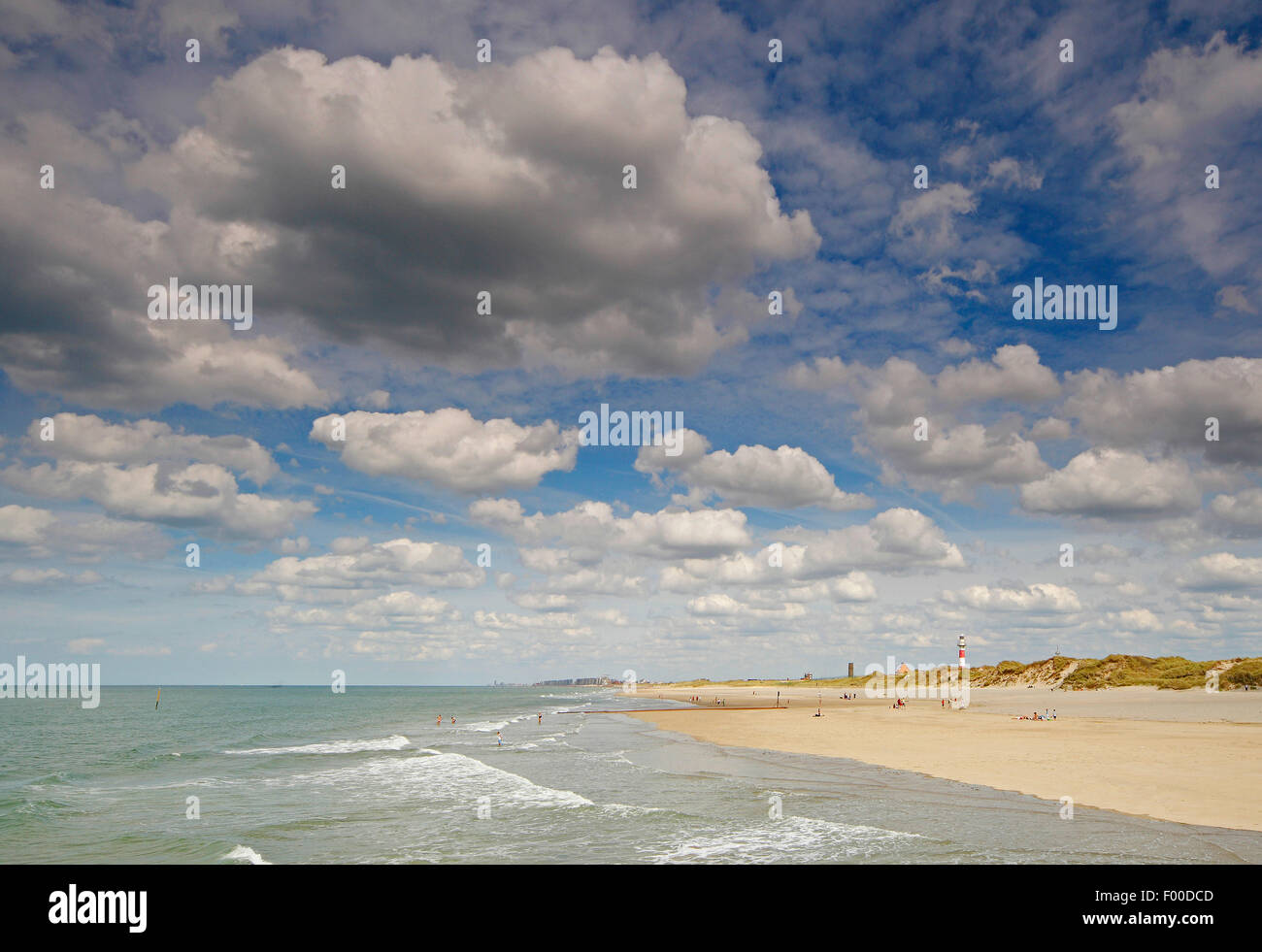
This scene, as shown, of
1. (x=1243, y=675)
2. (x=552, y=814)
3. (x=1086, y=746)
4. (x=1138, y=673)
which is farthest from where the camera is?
(x=1138, y=673)

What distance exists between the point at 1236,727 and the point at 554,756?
4797cm

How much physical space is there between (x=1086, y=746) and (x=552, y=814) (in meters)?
33.6

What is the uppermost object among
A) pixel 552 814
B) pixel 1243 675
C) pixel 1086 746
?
pixel 552 814

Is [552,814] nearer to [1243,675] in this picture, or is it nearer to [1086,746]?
[1086,746]

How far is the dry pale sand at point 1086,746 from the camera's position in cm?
2670

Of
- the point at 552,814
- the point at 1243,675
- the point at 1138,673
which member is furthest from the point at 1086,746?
the point at 1138,673

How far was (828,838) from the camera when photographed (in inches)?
896

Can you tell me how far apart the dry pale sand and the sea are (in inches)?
107

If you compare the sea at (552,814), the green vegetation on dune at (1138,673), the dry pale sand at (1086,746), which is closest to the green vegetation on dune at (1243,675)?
the green vegetation on dune at (1138,673)

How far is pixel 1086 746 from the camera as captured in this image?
42.2 meters

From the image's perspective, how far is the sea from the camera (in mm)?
21172

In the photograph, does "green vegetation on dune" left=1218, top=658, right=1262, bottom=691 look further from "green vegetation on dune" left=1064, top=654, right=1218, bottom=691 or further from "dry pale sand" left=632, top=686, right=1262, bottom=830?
"dry pale sand" left=632, top=686, right=1262, bottom=830
